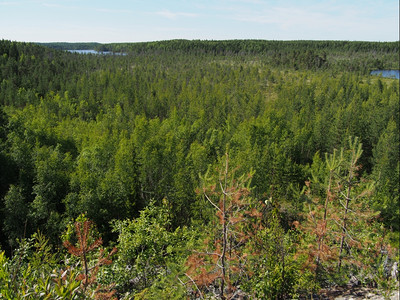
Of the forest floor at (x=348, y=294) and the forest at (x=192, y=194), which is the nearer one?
the forest at (x=192, y=194)

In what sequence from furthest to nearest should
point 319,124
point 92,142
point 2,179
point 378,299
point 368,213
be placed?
Result: 1. point 319,124
2. point 92,142
3. point 2,179
4. point 368,213
5. point 378,299

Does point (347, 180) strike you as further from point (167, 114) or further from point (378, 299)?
point (167, 114)

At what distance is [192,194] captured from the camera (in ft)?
108

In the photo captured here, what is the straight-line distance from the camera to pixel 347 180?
1404 cm

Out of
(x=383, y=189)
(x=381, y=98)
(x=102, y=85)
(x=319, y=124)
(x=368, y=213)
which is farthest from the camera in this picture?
(x=102, y=85)

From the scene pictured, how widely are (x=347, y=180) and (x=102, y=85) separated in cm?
10447

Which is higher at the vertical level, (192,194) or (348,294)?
(348,294)

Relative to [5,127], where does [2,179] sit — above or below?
below

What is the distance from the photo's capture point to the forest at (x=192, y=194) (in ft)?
34.5

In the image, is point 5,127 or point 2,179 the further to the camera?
point 5,127

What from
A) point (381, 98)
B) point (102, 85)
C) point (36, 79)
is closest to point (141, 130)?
point (102, 85)

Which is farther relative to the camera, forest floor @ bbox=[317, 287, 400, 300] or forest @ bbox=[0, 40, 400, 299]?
forest floor @ bbox=[317, 287, 400, 300]

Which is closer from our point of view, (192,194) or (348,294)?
(348,294)

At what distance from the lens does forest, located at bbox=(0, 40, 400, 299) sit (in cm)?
1051
